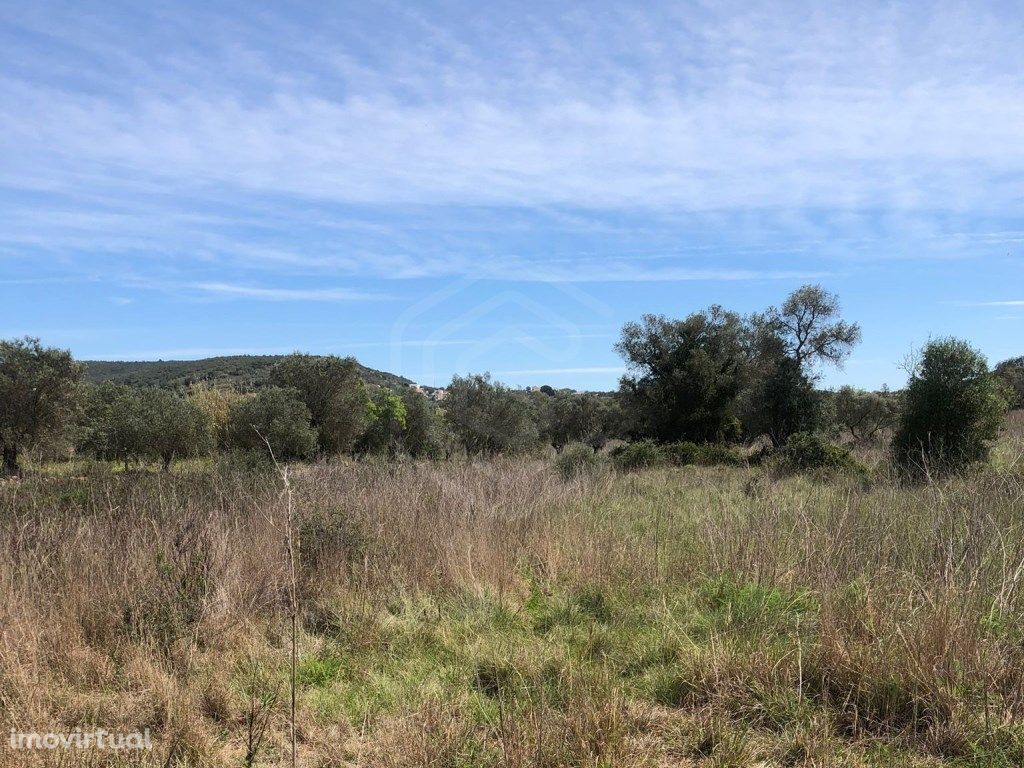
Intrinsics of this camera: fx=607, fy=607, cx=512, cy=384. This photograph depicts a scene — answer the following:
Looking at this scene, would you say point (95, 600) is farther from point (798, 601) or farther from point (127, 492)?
point (798, 601)

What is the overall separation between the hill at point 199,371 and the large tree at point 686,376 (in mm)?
25474

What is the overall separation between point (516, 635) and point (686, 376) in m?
22.5

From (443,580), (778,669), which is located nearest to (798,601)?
(778,669)

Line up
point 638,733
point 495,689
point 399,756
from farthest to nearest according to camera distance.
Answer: point 495,689 < point 638,733 < point 399,756

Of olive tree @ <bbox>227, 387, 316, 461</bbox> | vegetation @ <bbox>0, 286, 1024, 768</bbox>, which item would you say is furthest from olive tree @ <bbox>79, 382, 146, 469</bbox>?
vegetation @ <bbox>0, 286, 1024, 768</bbox>

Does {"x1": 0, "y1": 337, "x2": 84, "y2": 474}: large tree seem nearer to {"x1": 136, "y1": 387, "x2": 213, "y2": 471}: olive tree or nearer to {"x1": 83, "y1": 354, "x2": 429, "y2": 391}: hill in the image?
{"x1": 136, "y1": 387, "x2": 213, "y2": 471}: olive tree

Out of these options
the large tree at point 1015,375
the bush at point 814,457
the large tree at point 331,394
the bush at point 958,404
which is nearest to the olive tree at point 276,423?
the large tree at point 331,394

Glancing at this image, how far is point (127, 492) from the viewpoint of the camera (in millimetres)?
6297

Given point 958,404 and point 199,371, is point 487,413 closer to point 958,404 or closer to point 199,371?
point 958,404

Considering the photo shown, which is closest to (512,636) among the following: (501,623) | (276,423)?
(501,623)

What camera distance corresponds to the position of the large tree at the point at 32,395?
74.2 feet

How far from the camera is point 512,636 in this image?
4188mm

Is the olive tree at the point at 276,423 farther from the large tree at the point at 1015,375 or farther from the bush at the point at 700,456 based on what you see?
the large tree at the point at 1015,375

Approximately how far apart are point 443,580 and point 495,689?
189cm
